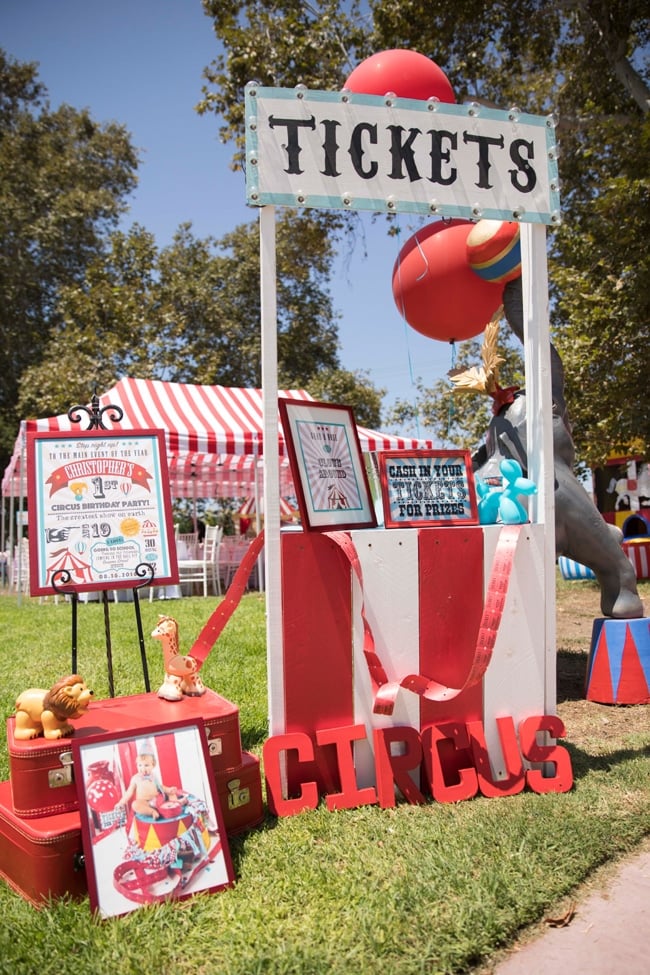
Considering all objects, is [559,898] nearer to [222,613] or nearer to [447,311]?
[222,613]

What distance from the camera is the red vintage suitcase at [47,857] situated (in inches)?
91.7

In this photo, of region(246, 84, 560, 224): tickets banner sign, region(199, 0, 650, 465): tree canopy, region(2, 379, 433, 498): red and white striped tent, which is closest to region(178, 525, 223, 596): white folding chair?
region(2, 379, 433, 498): red and white striped tent

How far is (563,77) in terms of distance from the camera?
11.2 m

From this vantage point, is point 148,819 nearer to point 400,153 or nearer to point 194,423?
point 400,153

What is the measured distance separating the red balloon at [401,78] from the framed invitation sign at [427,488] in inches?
70.0

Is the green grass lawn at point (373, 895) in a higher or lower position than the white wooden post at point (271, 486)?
lower

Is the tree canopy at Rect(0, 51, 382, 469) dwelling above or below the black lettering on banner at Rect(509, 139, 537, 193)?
above

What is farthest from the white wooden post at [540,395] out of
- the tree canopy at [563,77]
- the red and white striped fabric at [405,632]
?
the tree canopy at [563,77]

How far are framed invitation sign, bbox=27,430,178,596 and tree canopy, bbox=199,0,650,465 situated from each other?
763 centimetres

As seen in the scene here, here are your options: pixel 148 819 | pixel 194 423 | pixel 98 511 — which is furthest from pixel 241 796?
pixel 194 423

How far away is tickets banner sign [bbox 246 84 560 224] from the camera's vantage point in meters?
3.01

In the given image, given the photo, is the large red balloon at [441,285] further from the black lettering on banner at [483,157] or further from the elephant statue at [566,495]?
the black lettering on banner at [483,157]

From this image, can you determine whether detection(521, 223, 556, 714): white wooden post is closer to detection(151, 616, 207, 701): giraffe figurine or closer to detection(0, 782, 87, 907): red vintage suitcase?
detection(151, 616, 207, 701): giraffe figurine

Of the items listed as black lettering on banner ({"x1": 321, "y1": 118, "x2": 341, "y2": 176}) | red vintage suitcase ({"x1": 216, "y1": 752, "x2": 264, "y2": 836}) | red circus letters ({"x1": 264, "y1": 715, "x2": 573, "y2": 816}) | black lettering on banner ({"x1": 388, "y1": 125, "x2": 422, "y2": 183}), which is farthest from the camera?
black lettering on banner ({"x1": 388, "y1": 125, "x2": 422, "y2": 183})
